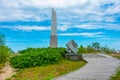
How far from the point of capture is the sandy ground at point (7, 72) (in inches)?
611

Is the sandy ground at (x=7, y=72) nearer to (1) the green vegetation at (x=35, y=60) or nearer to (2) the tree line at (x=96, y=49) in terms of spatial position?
(1) the green vegetation at (x=35, y=60)

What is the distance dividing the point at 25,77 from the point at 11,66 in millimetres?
4150

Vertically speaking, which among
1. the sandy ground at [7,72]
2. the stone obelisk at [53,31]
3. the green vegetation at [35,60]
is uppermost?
the stone obelisk at [53,31]

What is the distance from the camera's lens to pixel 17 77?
14.8m

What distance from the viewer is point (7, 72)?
16797mm

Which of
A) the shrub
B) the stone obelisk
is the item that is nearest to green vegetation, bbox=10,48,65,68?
the shrub

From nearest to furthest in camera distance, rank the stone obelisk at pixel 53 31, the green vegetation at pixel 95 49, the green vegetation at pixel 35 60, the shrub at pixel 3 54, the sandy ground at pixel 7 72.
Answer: the sandy ground at pixel 7 72 → the green vegetation at pixel 35 60 → the shrub at pixel 3 54 → the stone obelisk at pixel 53 31 → the green vegetation at pixel 95 49

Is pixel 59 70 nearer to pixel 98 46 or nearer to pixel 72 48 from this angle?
pixel 72 48

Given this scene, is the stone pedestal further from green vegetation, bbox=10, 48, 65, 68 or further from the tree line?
the tree line

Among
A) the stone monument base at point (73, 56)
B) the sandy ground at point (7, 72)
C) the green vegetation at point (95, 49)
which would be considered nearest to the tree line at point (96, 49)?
the green vegetation at point (95, 49)

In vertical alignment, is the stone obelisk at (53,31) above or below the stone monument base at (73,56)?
above

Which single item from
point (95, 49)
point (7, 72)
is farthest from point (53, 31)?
point (7, 72)

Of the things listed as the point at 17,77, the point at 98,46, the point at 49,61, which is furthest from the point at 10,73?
the point at 98,46

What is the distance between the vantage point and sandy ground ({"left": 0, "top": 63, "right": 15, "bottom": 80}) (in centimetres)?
1552
